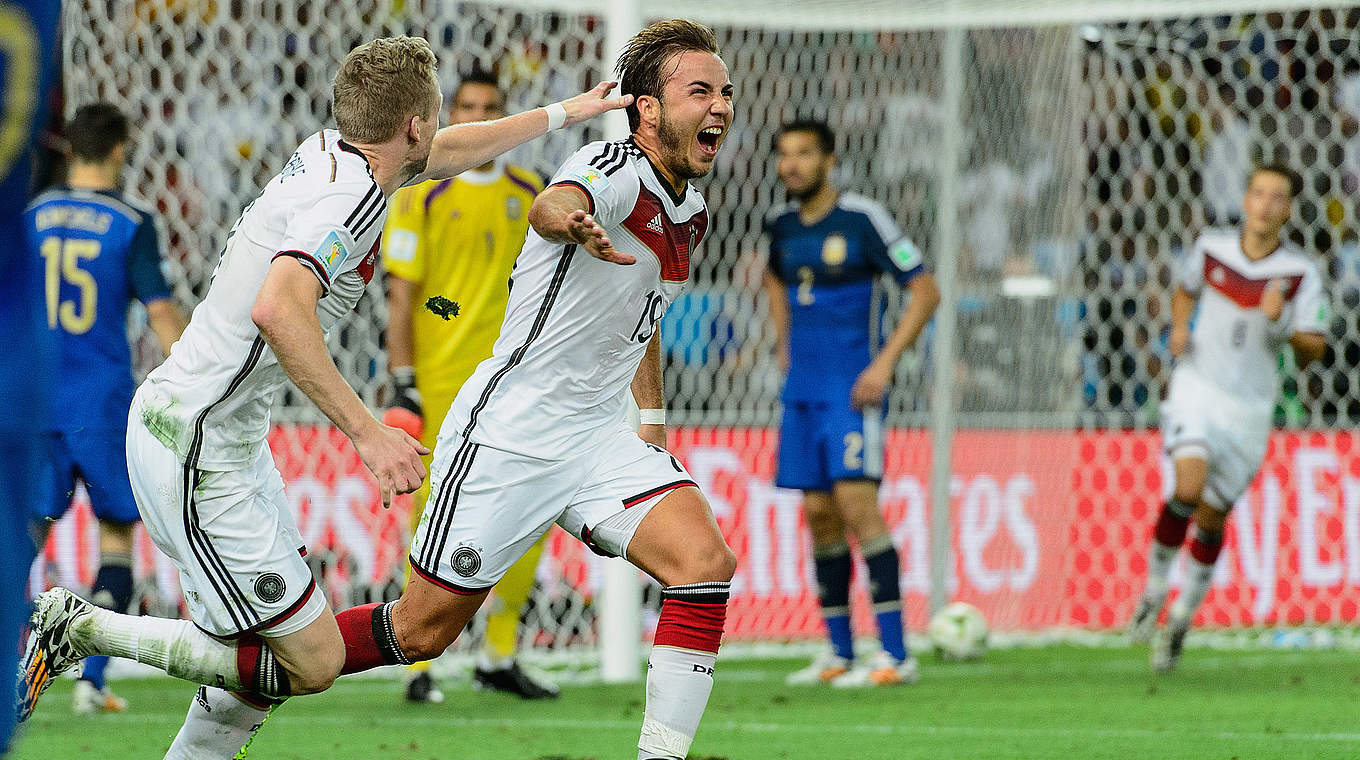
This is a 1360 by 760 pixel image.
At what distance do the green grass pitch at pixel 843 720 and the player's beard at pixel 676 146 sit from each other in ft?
5.98

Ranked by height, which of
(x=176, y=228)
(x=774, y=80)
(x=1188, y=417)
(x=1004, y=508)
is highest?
(x=774, y=80)

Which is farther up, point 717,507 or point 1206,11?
point 1206,11

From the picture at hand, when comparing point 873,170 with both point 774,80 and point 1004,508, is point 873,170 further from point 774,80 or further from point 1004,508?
point 1004,508

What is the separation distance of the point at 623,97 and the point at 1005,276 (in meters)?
5.69

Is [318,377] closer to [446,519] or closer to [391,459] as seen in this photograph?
[391,459]

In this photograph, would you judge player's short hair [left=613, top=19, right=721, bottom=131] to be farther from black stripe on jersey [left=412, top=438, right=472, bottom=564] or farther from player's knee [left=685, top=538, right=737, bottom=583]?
player's knee [left=685, top=538, right=737, bottom=583]

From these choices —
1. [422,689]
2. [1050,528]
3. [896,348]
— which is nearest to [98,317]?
[422,689]

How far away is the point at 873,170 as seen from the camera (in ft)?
32.4

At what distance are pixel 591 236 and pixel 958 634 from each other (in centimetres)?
505

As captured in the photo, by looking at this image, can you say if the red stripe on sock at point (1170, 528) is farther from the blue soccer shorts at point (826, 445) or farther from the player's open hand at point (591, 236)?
the player's open hand at point (591, 236)

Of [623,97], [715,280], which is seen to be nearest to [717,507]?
[715,280]

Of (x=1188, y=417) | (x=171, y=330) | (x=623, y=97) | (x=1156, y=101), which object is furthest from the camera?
(x=1156, y=101)

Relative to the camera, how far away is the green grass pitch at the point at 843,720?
5.04m

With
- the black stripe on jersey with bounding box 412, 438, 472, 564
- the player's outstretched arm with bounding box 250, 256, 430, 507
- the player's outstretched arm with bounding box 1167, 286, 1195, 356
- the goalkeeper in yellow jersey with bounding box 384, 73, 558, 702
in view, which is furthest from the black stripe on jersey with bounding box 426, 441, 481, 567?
the player's outstretched arm with bounding box 1167, 286, 1195, 356
